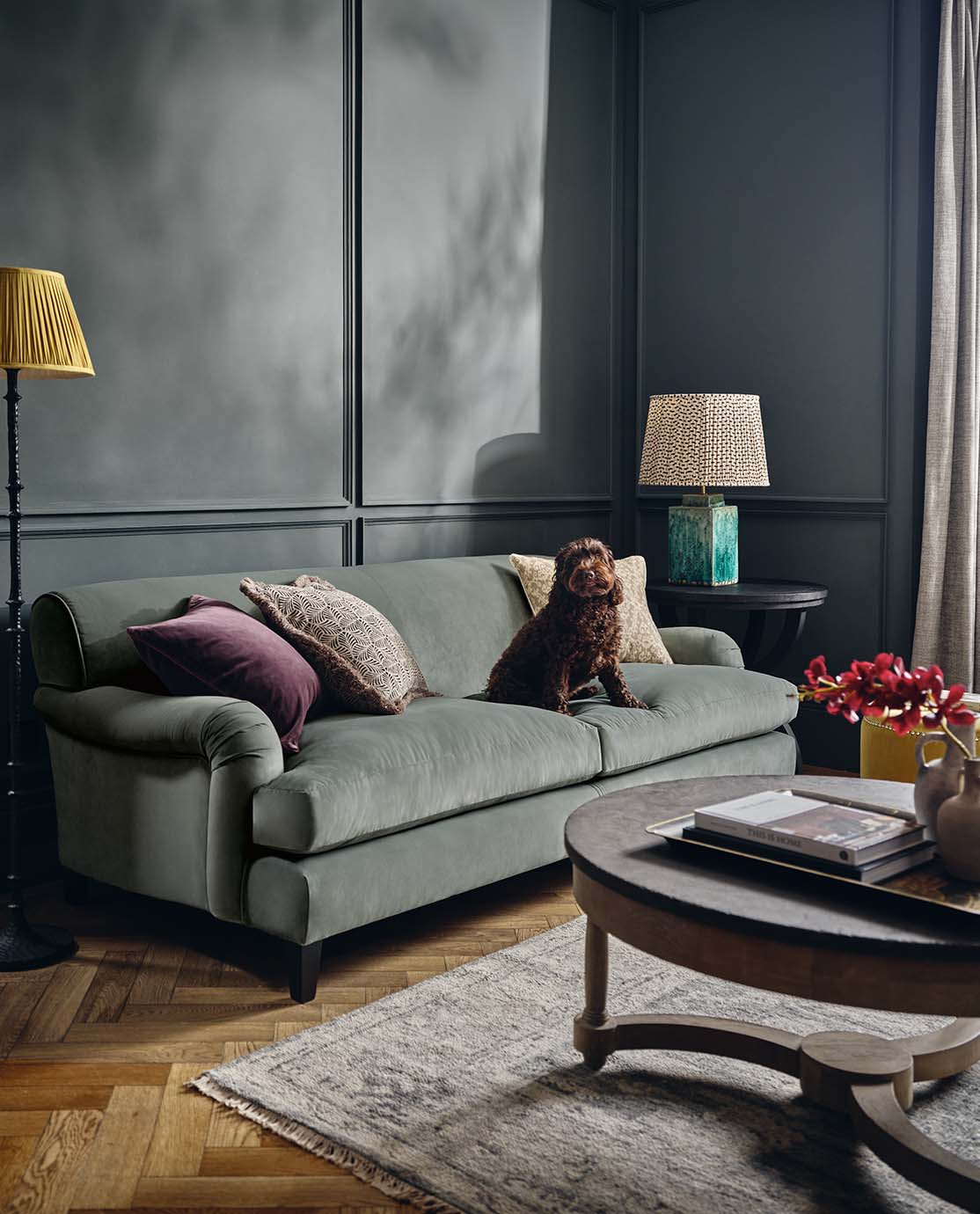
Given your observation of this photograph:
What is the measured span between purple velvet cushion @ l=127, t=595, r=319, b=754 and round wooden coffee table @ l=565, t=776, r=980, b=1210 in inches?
30.3

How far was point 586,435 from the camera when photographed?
4.68 metres

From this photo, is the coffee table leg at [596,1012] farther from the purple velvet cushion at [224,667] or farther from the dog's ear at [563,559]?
the dog's ear at [563,559]

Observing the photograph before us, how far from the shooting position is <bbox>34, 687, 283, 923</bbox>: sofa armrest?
236cm

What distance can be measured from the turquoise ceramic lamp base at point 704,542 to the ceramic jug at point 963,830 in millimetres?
2346

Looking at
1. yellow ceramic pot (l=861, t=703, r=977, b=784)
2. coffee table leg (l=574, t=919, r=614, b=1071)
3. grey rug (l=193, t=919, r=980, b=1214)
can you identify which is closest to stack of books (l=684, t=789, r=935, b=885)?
coffee table leg (l=574, t=919, r=614, b=1071)

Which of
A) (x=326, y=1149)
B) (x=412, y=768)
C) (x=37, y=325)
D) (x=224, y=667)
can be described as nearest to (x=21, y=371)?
(x=37, y=325)

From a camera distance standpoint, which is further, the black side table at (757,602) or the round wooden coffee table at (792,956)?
the black side table at (757,602)

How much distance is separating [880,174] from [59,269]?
8.84 ft

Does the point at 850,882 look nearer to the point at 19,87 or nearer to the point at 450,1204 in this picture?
the point at 450,1204

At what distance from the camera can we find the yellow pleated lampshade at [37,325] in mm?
2416

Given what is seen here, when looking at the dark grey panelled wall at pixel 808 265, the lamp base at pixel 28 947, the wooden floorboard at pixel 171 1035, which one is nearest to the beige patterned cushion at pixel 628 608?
the wooden floorboard at pixel 171 1035

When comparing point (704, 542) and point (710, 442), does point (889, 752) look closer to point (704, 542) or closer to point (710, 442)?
point (704, 542)

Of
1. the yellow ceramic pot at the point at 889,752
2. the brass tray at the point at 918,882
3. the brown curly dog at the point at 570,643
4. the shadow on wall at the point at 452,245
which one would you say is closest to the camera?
the brass tray at the point at 918,882

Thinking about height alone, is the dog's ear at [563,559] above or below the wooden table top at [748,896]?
above
